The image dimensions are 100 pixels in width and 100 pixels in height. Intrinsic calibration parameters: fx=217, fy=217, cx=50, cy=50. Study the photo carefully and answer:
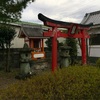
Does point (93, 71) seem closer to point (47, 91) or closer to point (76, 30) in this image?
point (47, 91)

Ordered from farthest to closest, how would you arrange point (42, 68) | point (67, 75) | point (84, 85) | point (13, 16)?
point (42, 68), point (13, 16), point (67, 75), point (84, 85)

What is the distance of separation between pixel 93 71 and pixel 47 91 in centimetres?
161

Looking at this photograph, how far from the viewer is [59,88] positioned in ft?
14.4

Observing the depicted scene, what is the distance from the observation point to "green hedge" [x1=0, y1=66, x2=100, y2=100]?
4.18 m

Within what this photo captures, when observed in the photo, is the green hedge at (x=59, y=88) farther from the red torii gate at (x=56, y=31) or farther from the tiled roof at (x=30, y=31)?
the tiled roof at (x=30, y=31)

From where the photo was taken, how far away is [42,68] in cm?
1462

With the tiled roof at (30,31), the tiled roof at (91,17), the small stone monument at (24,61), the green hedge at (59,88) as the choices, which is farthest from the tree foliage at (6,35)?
the green hedge at (59,88)

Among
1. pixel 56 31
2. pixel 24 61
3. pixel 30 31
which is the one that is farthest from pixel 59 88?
pixel 30 31

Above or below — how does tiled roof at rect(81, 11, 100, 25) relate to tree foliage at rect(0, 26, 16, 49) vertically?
above

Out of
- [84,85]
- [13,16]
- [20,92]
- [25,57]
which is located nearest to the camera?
[20,92]

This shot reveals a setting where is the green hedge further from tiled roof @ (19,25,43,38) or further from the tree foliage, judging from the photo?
tiled roof @ (19,25,43,38)

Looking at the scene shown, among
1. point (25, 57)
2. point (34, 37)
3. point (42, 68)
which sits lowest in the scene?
point (42, 68)

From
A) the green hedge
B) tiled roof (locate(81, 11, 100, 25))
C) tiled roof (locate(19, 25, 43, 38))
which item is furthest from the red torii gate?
tiled roof (locate(81, 11, 100, 25))

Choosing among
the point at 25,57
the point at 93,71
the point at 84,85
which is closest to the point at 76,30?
the point at 25,57
